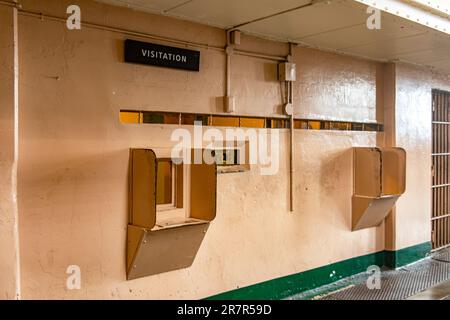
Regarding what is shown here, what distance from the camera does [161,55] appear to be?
3.44m

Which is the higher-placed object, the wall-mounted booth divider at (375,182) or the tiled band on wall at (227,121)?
the tiled band on wall at (227,121)

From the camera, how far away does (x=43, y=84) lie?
9.50 ft

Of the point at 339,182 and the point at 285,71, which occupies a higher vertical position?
the point at 285,71

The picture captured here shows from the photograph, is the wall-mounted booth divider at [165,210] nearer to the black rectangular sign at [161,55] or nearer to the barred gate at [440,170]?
the black rectangular sign at [161,55]

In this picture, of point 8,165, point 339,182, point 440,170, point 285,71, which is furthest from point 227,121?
point 440,170

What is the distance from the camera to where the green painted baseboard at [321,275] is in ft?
13.5

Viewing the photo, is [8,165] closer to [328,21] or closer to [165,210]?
[165,210]

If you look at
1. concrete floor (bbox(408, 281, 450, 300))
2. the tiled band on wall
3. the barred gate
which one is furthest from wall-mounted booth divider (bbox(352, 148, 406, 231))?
the barred gate

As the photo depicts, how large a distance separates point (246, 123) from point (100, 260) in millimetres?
1787

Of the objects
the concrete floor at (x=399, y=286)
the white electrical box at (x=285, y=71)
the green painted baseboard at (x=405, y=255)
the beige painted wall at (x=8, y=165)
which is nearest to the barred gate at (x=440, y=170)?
the green painted baseboard at (x=405, y=255)

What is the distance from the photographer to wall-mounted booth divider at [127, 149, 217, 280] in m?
3.15

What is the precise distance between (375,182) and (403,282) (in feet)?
3.99

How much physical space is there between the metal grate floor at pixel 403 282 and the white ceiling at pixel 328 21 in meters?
2.60

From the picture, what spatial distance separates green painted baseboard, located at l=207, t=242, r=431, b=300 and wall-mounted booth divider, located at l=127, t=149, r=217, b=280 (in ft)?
2.31
